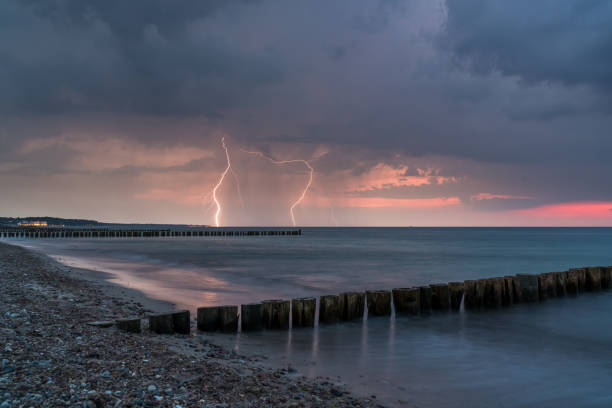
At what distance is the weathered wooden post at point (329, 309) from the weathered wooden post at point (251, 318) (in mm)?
1809

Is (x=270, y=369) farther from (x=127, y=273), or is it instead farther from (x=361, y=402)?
(x=127, y=273)

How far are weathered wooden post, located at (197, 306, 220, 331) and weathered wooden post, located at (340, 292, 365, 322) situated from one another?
349cm

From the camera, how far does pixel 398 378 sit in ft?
24.1

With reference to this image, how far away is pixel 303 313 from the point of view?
10156 millimetres

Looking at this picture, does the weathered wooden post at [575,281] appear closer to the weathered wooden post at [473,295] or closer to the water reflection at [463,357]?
the water reflection at [463,357]

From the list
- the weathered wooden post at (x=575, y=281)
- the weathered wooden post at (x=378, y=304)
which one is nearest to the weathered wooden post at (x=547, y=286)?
the weathered wooden post at (x=575, y=281)

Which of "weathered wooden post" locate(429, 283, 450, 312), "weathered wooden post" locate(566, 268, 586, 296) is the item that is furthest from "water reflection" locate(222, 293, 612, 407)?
"weathered wooden post" locate(566, 268, 586, 296)

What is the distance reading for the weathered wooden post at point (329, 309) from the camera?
419 inches

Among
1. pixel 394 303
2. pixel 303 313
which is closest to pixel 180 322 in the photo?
pixel 303 313

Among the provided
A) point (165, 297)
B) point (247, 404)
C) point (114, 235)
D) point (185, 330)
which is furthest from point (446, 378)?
point (114, 235)

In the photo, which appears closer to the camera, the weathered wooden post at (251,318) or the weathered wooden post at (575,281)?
the weathered wooden post at (251,318)

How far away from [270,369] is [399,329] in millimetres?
4847

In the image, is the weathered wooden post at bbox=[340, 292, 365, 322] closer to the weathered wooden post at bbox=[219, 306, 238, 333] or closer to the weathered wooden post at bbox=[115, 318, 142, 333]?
the weathered wooden post at bbox=[219, 306, 238, 333]

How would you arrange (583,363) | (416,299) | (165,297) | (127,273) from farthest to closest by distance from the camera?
(127,273) → (165,297) → (416,299) → (583,363)
